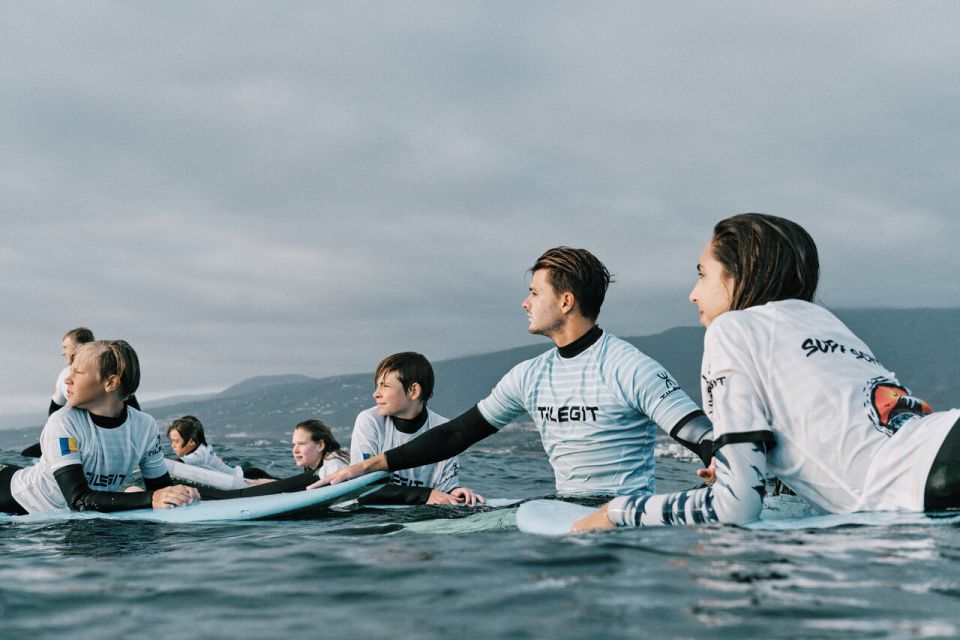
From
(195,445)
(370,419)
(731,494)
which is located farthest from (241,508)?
(195,445)

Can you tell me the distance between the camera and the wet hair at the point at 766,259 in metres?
3.37

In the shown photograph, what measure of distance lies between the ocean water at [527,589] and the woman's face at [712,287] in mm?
925

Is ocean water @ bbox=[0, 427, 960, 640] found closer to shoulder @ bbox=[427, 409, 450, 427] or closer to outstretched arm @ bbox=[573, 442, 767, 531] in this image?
outstretched arm @ bbox=[573, 442, 767, 531]

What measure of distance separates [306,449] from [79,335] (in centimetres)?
412

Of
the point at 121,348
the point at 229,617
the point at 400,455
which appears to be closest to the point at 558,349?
the point at 400,455

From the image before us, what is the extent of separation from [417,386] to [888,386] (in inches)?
213

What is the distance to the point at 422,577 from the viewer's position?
10.5 ft

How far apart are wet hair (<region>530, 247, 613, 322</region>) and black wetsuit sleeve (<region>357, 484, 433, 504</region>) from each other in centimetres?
270

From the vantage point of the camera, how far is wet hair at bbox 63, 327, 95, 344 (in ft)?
36.9

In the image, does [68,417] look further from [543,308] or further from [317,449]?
[543,308]

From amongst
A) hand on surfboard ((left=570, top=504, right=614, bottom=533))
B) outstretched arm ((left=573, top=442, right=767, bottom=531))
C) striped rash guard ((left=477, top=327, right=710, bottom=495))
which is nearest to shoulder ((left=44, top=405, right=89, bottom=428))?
striped rash guard ((left=477, top=327, right=710, bottom=495))

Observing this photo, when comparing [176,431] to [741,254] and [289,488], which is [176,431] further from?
[741,254]

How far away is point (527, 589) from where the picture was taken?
2.84m

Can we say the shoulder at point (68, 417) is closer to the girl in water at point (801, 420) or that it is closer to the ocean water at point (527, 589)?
the ocean water at point (527, 589)
